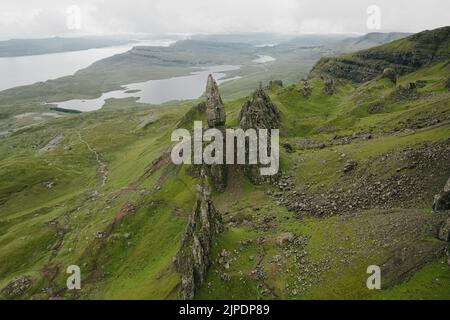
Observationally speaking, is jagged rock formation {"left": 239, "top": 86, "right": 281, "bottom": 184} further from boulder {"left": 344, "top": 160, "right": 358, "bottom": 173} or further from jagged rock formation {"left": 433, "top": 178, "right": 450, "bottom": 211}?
jagged rock formation {"left": 433, "top": 178, "right": 450, "bottom": 211}

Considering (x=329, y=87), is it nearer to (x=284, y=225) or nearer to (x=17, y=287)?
(x=284, y=225)

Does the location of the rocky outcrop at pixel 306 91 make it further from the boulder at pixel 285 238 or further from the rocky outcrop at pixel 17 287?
the rocky outcrop at pixel 17 287

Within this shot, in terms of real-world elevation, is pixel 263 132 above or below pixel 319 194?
above

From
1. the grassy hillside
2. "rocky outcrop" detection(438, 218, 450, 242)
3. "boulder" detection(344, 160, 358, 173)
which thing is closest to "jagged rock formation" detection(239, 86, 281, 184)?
the grassy hillside
